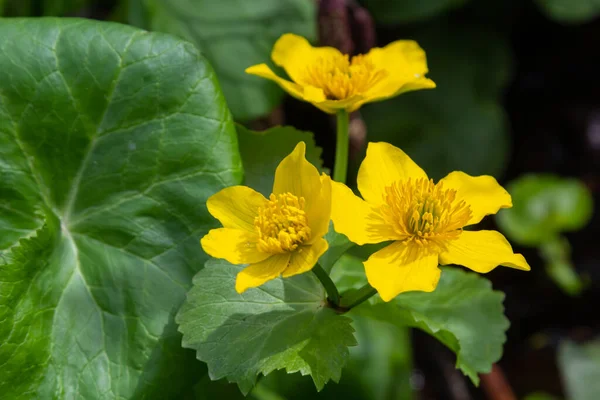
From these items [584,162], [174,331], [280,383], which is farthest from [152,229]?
[584,162]

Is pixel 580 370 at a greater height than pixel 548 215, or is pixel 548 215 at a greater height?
pixel 548 215

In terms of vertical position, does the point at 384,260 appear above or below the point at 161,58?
below

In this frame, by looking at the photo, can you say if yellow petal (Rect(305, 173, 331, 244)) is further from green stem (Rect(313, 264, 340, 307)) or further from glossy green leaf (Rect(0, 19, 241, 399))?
glossy green leaf (Rect(0, 19, 241, 399))

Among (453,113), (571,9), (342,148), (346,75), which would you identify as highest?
(346,75)

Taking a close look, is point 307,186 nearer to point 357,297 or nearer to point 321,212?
point 321,212

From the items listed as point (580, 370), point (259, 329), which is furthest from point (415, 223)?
point (580, 370)

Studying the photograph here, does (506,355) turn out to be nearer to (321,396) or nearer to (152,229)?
(321,396)

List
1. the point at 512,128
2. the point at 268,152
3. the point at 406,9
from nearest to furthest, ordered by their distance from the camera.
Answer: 1. the point at 268,152
2. the point at 406,9
3. the point at 512,128
